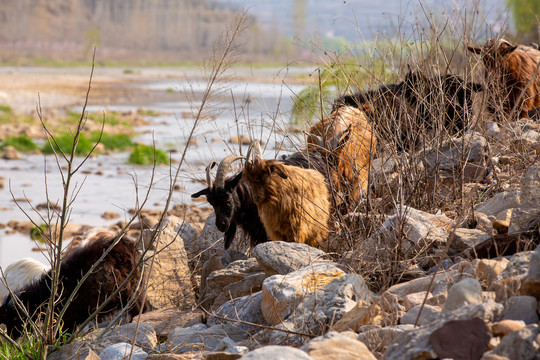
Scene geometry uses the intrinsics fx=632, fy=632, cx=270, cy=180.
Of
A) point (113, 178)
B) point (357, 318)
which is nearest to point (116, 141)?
point (113, 178)

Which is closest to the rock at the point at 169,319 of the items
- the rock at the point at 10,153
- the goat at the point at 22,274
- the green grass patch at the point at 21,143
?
the goat at the point at 22,274

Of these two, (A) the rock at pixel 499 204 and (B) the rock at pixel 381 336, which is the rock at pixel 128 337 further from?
(A) the rock at pixel 499 204

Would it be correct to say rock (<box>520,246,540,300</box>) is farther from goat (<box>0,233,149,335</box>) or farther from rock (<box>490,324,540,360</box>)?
goat (<box>0,233,149,335</box>)

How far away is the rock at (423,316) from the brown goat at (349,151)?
2.06m

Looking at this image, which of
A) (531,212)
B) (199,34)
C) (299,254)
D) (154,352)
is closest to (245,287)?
(299,254)

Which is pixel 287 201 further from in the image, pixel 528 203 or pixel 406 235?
pixel 528 203

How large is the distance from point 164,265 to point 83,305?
0.79m

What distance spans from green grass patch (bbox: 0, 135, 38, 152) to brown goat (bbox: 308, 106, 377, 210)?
39.1ft

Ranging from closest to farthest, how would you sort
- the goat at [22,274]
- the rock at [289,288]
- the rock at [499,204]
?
the rock at [289,288] < the rock at [499,204] < the goat at [22,274]

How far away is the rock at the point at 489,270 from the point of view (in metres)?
3.27

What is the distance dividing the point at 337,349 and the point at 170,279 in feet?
10.6

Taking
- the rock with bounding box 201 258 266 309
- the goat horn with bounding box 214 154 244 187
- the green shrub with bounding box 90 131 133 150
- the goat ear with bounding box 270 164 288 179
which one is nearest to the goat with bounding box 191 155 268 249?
the goat horn with bounding box 214 154 244 187

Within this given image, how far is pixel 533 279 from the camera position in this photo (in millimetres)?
2859

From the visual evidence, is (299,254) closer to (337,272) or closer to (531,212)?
(337,272)
